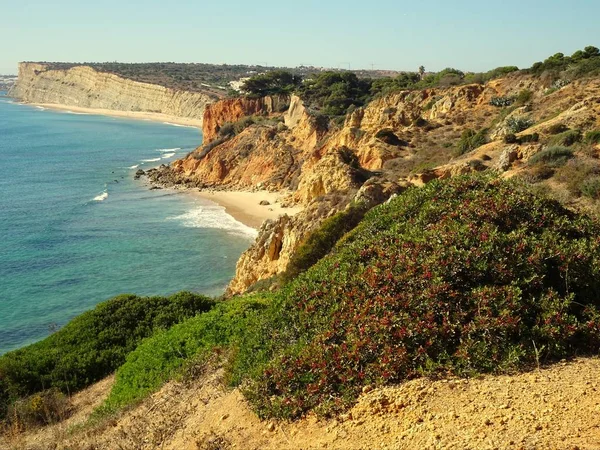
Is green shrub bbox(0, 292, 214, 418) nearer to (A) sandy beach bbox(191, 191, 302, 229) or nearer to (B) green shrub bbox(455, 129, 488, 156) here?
(B) green shrub bbox(455, 129, 488, 156)

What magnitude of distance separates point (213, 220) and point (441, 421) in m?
36.0

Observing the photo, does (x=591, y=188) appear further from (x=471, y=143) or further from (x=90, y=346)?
(x=471, y=143)

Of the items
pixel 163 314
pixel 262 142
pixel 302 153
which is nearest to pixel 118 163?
pixel 262 142

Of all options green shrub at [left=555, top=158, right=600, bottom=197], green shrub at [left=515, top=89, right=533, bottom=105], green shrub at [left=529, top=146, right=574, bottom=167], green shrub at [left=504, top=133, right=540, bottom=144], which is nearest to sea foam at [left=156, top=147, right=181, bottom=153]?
green shrub at [left=515, top=89, right=533, bottom=105]

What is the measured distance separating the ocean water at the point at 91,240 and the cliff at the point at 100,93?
48475 mm

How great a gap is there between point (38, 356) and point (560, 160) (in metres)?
17.6

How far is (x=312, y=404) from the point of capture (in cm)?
622

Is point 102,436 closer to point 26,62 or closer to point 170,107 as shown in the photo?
point 170,107

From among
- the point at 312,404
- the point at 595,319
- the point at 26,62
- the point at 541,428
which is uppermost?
the point at 26,62

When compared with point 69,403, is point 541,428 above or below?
above

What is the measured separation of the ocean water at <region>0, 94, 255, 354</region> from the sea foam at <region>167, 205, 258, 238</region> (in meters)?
0.07

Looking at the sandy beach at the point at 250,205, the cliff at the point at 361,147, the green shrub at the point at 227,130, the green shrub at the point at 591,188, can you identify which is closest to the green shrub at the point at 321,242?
the cliff at the point at 361,147

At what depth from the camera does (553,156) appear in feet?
60.6

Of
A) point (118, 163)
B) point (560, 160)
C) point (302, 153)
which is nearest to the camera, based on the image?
point (560, 160)
